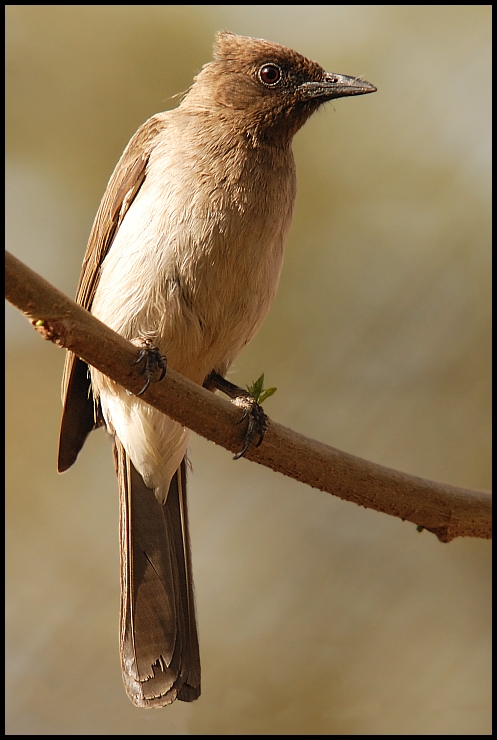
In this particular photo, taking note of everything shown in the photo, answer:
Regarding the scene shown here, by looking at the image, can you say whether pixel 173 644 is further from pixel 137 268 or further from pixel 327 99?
pixel 327 99

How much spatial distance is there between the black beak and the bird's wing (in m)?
0.73

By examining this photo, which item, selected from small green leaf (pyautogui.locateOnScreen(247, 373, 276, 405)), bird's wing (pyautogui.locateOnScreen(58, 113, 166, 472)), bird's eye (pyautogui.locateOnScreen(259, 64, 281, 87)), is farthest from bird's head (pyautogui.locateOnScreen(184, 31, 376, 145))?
small green leaf (pyautogui.locateOnScreen(247, 373, 276, 405))

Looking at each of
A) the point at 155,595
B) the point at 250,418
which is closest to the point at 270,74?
the point at 250,418

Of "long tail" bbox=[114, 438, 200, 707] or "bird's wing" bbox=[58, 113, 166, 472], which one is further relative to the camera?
"bird's wing" bbox=[58, 113, 166, 472]

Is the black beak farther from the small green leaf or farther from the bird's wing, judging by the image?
the small green leaf

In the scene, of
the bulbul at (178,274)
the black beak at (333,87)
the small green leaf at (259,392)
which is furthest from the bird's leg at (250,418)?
the black beak at (333,87)

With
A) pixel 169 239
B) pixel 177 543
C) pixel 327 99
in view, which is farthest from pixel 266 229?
pixel 177 543

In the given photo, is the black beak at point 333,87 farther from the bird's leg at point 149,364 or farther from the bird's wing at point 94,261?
the bird's leg at point 149,364

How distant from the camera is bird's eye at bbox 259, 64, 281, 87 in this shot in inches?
152

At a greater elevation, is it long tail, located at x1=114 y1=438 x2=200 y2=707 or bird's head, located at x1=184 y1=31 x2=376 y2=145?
bird's head, located at x1=184 y1=31 x2=376 y2=145

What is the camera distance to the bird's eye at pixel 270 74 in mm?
3863

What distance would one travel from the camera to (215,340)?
11.8ft

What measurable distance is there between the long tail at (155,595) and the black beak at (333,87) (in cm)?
197

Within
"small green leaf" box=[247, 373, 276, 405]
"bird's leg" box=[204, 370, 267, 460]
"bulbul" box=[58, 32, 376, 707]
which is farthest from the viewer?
"bulbul" box=[58, 32, 376, 707]
